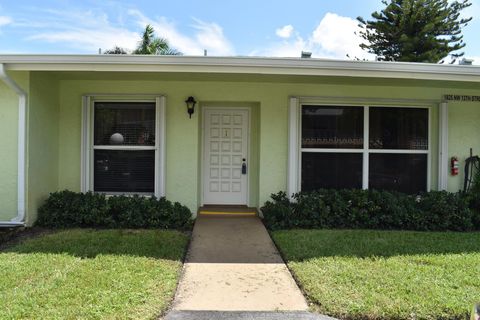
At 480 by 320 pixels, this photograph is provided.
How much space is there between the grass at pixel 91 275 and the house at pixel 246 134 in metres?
1.69

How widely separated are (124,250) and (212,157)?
3.18 meters

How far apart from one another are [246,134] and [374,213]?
2.95 m

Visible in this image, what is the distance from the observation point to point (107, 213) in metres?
6.20

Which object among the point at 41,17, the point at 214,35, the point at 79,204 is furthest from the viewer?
the point at 214,35

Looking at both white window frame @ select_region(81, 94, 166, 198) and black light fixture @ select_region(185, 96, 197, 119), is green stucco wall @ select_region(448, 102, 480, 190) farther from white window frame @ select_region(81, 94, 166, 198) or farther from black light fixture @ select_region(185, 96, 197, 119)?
white window frame @ select_region(81, 94, 166, 198)

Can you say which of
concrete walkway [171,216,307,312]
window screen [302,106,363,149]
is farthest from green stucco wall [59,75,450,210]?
concrete walkway [171,216,307,312]

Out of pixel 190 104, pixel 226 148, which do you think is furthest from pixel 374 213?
pixel 190 104

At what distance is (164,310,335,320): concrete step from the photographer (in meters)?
3.15

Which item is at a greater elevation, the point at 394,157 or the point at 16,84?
the point at 16,84

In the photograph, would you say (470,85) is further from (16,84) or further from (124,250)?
(16,84)

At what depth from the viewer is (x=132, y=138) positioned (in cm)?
699

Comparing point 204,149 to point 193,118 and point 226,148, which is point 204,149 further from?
point 193,118

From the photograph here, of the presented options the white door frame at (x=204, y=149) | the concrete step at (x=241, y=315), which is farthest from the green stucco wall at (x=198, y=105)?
the concrete step at (x=241, y=315)

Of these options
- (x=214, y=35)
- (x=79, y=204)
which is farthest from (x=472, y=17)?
(x=79, y=204)
